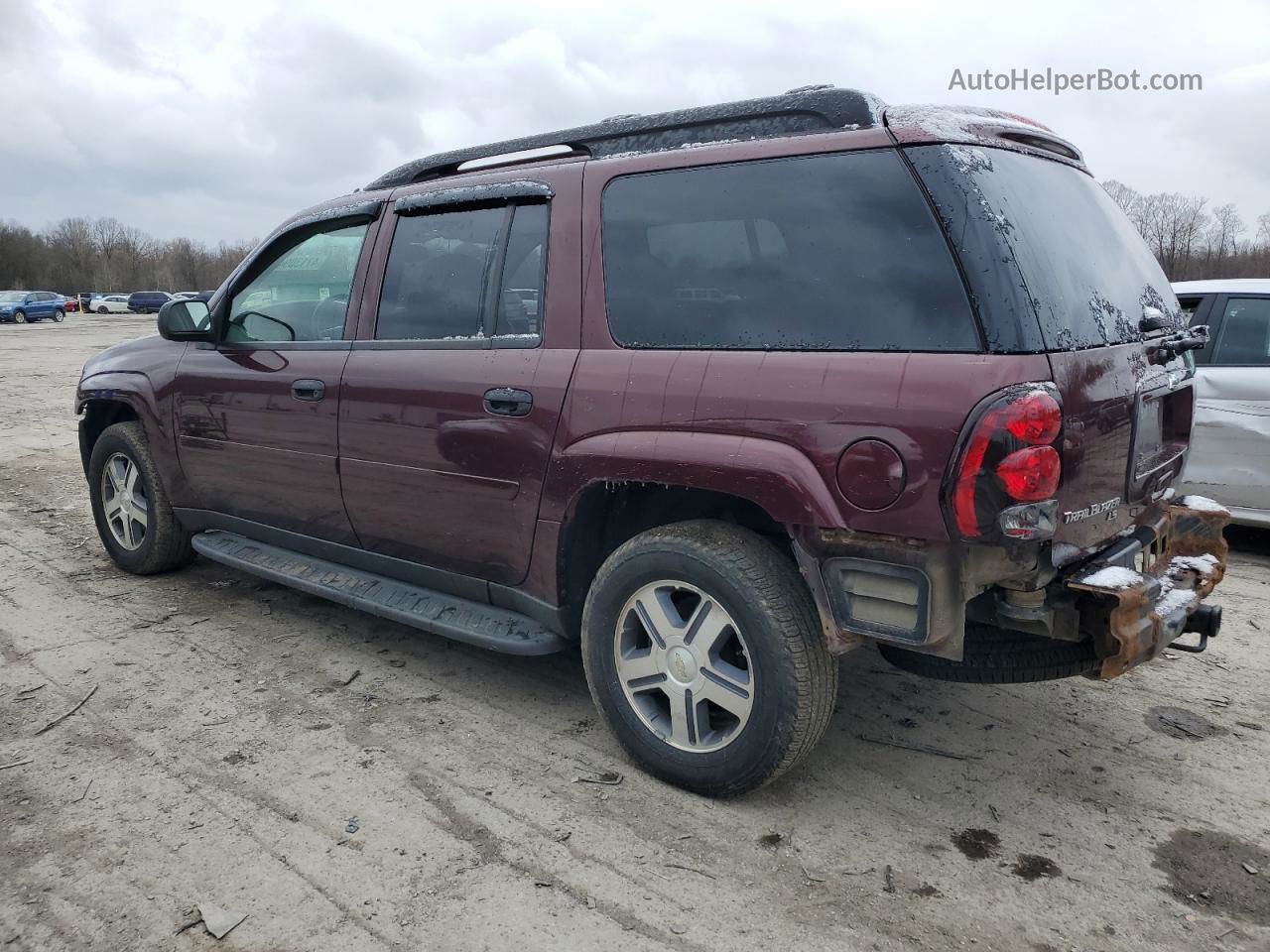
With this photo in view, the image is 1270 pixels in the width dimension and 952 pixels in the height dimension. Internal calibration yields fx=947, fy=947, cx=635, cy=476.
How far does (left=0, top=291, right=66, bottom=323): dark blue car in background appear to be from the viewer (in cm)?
4284

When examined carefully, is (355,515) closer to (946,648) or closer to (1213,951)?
(946,648)

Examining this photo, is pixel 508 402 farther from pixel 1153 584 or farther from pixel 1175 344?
pixel 1175 344

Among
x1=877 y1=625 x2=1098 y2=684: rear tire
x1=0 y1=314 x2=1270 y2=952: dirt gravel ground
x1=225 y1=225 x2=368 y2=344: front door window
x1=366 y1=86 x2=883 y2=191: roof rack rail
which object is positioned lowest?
x1=0 y1=314 x2=1270 y2=952: dirt gravel ground

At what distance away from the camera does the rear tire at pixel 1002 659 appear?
8.87ft

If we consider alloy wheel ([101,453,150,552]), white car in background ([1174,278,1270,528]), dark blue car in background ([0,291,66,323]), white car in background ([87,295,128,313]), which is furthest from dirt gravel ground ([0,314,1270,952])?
white car in background ([87,295,128,313])

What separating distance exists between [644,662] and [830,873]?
81cm

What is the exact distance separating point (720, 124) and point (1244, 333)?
13.6 feet

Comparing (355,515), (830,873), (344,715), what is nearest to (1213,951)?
(830,873)

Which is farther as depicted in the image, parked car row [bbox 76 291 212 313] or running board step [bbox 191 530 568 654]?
parked car row [bbox 76 291 212 313]

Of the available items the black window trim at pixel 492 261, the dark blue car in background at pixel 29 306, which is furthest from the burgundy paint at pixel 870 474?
the dark blue car in background at pixel 29 306

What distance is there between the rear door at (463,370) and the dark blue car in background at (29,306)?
4804cm

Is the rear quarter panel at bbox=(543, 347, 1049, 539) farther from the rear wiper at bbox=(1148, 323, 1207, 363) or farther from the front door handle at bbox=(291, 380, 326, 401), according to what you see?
the front door handle at bbox=(291, 380, 326, 401)

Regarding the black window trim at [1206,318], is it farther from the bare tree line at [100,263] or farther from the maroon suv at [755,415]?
the bare tree line at [100,263]

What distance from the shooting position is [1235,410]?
18.0 ft
